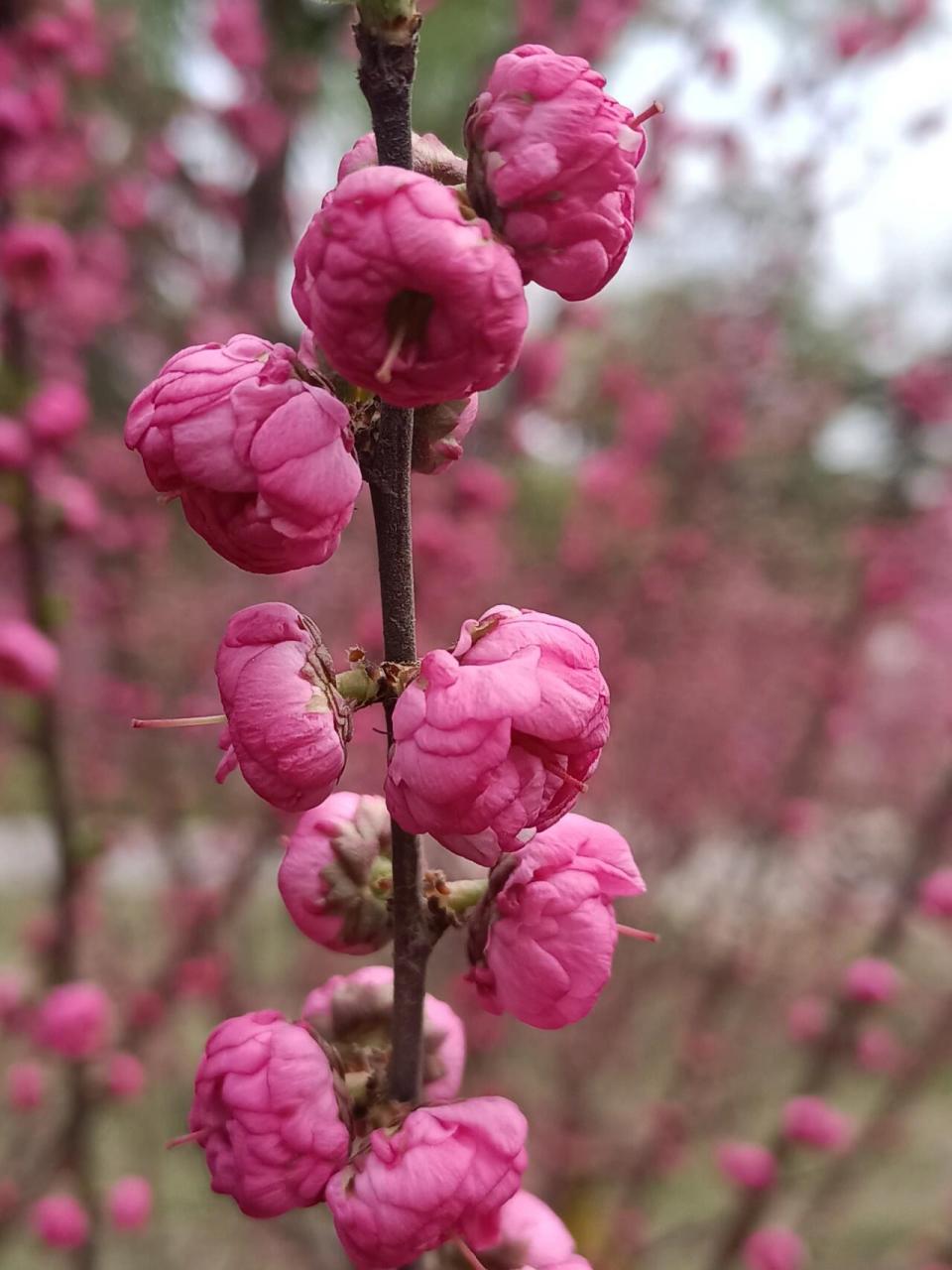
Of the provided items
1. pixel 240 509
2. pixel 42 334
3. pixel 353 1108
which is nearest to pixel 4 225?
pixel 42 334

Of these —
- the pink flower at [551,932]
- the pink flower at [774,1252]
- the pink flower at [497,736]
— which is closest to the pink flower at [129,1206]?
the pink flower at [774,1252]

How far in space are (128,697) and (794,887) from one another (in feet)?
9.43

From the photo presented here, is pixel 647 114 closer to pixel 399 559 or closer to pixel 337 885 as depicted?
pixel 399 559

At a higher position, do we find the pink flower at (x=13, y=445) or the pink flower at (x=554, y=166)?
the pink flower at (x=554, y=166)

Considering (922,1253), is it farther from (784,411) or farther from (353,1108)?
(784,411)

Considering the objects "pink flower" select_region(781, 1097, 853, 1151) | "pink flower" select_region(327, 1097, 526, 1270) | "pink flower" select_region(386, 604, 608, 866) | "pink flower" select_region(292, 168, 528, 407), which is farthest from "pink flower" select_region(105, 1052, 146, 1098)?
"pink flower" select_region(292, 168, 528, 407)

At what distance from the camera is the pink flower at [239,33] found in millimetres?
2961

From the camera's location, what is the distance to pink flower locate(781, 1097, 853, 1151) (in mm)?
1724

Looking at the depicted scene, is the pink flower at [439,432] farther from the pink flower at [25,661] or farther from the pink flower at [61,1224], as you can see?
the pink flower at [61,1224]

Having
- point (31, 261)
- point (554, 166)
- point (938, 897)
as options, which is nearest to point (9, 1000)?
point (31, 261)

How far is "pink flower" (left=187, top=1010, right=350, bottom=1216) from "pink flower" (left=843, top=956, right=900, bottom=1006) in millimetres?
1426

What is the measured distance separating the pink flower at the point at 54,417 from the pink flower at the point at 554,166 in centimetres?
122

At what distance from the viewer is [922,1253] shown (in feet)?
6.90

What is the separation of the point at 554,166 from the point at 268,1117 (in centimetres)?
52
